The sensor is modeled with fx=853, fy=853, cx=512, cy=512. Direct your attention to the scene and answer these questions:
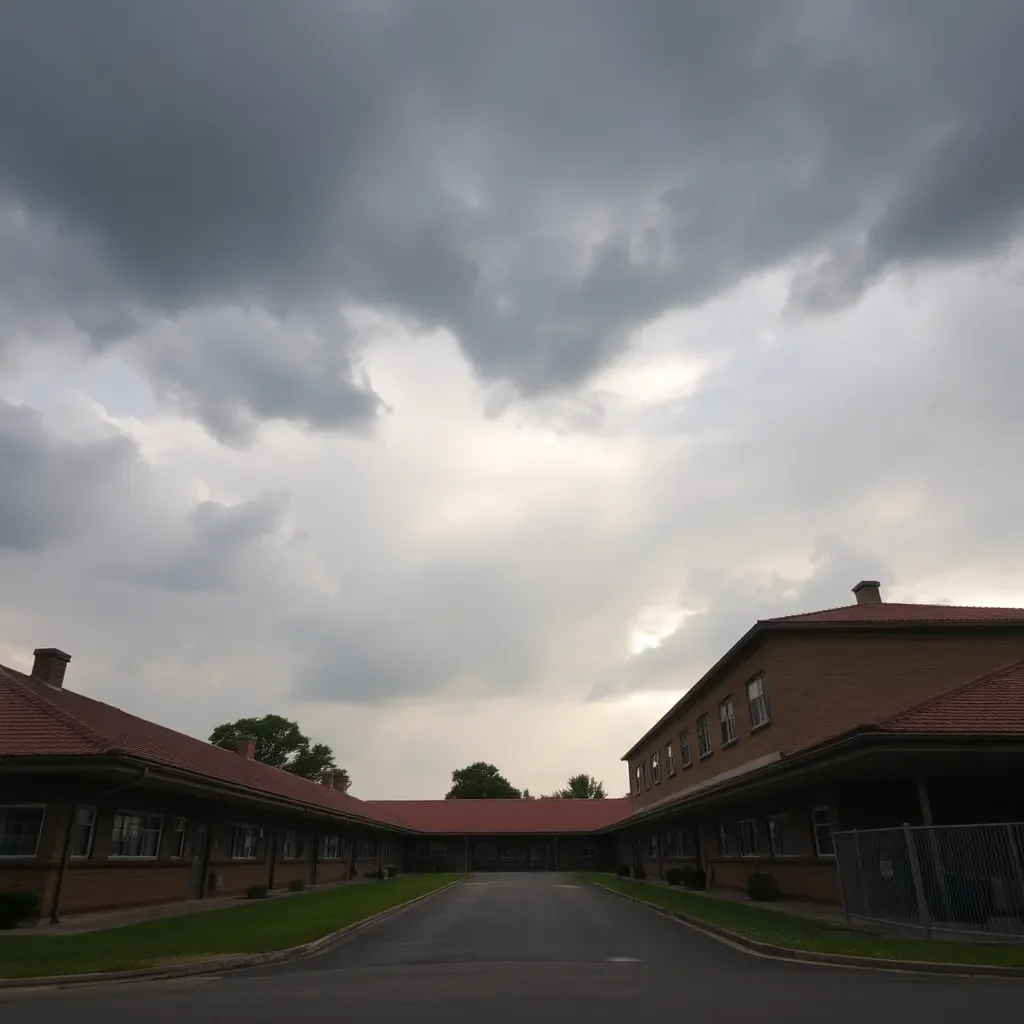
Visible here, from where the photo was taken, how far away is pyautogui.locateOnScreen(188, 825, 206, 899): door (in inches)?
1022

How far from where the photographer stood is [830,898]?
21016mm

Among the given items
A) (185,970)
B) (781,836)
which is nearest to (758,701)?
(781,836)

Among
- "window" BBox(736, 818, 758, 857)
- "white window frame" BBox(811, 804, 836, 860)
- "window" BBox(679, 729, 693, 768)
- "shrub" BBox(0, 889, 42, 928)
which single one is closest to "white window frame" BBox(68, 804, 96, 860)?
"shrub" BBox(0, 889, 42, 928)

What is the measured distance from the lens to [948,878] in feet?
48.8

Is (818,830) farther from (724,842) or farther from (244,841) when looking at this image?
(244,841)

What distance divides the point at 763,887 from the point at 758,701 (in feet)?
17.0

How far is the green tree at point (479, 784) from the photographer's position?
97125 millimetres

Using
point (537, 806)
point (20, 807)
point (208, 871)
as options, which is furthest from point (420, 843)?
point (20, 807)

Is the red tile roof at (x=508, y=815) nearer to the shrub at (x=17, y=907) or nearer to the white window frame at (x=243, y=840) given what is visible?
the white window frame at (x=243, y=840)

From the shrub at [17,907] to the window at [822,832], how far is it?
18.2m

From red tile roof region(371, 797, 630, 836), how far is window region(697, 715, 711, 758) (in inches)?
1158

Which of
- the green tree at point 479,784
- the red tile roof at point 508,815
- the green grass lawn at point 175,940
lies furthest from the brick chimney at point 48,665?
the green tree at point 479,784

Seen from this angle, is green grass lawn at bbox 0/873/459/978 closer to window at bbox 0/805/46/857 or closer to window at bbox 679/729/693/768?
window at bbox 0/805/46/857

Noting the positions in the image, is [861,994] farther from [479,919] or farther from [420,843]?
[420,843]
